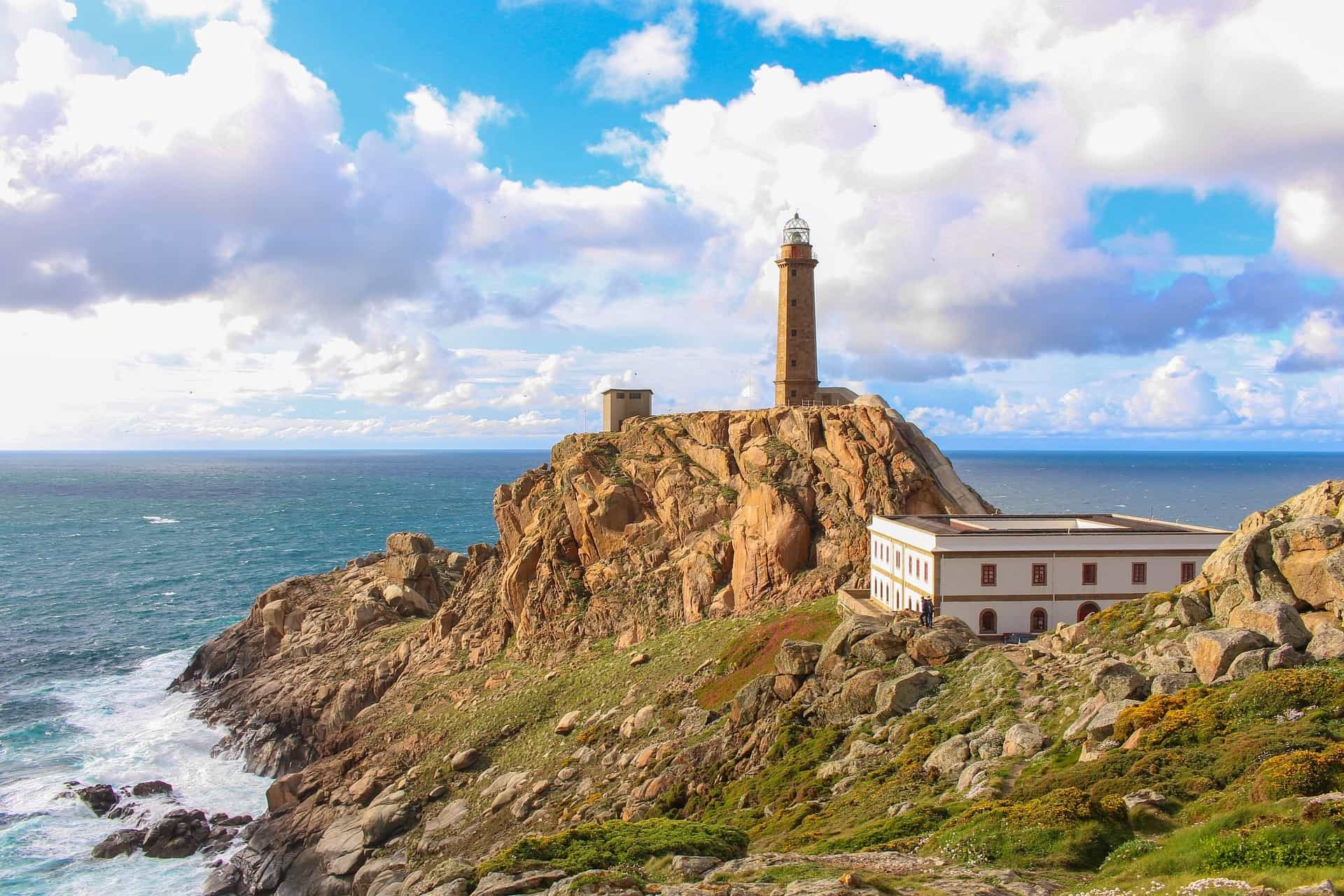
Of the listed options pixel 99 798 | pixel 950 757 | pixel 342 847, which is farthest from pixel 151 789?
pixel 950 757

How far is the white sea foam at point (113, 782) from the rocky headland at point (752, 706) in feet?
7.80

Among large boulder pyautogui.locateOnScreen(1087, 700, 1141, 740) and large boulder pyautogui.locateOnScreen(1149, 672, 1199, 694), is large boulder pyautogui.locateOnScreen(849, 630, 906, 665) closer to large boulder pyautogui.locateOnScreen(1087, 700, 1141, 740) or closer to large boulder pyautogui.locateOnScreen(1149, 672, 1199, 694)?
large boulder pyautogui.locateOnScreen(1087, 700, 1141, 740)

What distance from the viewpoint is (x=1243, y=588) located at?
2852cm

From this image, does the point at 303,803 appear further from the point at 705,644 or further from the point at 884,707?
the point at 884,707

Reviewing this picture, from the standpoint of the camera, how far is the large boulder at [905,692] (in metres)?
32.1

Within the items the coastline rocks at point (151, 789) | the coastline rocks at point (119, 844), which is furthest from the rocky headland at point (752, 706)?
the coastline rocks at point (119, 844)

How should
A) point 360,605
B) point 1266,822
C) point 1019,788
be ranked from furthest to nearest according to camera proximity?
point 360,605 → point 1019,788 → point 1266,822

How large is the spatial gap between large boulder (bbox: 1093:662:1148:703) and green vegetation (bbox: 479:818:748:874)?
1103 cm

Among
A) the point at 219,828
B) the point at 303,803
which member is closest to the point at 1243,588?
the point at 303,803

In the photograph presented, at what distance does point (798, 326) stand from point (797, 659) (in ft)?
123

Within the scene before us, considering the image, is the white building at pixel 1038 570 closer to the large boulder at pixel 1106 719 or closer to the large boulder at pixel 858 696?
the large boulder at pixel 858 696

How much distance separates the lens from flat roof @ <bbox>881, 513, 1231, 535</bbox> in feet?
146

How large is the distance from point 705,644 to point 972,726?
2464 centimetres

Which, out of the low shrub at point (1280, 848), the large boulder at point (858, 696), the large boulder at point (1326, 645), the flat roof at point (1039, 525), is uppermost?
the flat roof at point (1039, 525)
